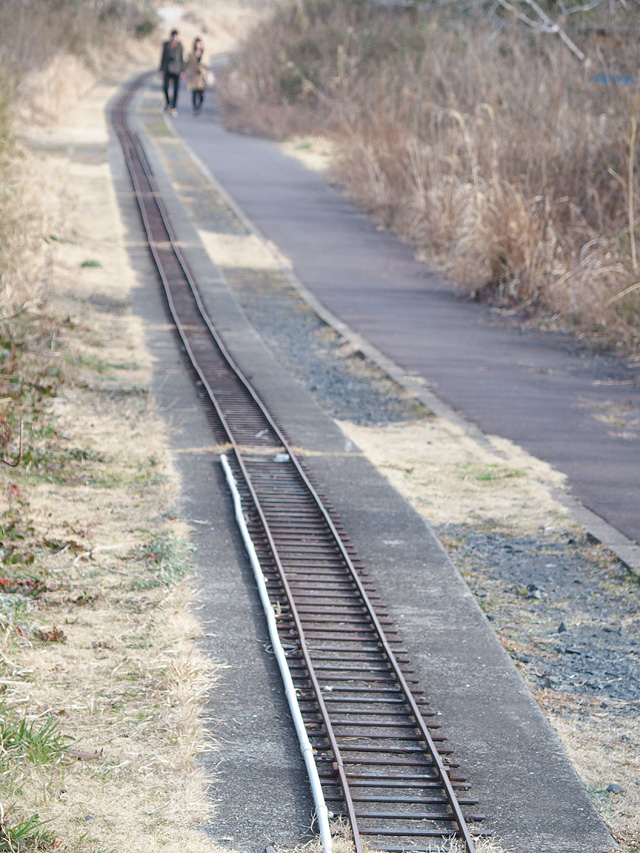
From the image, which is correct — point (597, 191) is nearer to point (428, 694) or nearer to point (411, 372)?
point (411, 372)

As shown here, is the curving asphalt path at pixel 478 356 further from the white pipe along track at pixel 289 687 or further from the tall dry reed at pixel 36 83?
the tall dry reed at pixel 36 83

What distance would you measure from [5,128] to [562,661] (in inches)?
495

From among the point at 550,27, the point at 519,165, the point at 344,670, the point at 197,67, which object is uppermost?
the point at 550,27

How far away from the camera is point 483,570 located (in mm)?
7906

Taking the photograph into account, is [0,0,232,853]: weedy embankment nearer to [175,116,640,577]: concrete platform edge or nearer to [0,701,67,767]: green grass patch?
[0,701,67,767]: green grass patch

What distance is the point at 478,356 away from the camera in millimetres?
13812

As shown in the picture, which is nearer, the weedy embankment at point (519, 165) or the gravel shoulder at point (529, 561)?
the gravel shoulder at point (529, 561)

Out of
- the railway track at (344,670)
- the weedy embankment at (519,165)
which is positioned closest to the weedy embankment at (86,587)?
the railway track at (344,670)

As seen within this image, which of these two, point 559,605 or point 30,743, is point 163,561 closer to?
point 30,743

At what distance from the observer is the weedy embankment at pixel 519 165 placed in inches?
600

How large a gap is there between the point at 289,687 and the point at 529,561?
9.06ft

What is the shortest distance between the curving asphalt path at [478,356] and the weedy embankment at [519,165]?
2.01 ft

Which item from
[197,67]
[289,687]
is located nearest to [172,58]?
[197,67]

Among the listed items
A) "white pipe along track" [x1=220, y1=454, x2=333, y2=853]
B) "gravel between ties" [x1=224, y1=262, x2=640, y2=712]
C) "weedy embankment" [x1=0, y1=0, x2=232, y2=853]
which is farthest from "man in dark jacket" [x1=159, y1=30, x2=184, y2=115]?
"gravel between ties" [x1=224, y1=262, x2=640, y2=712]
